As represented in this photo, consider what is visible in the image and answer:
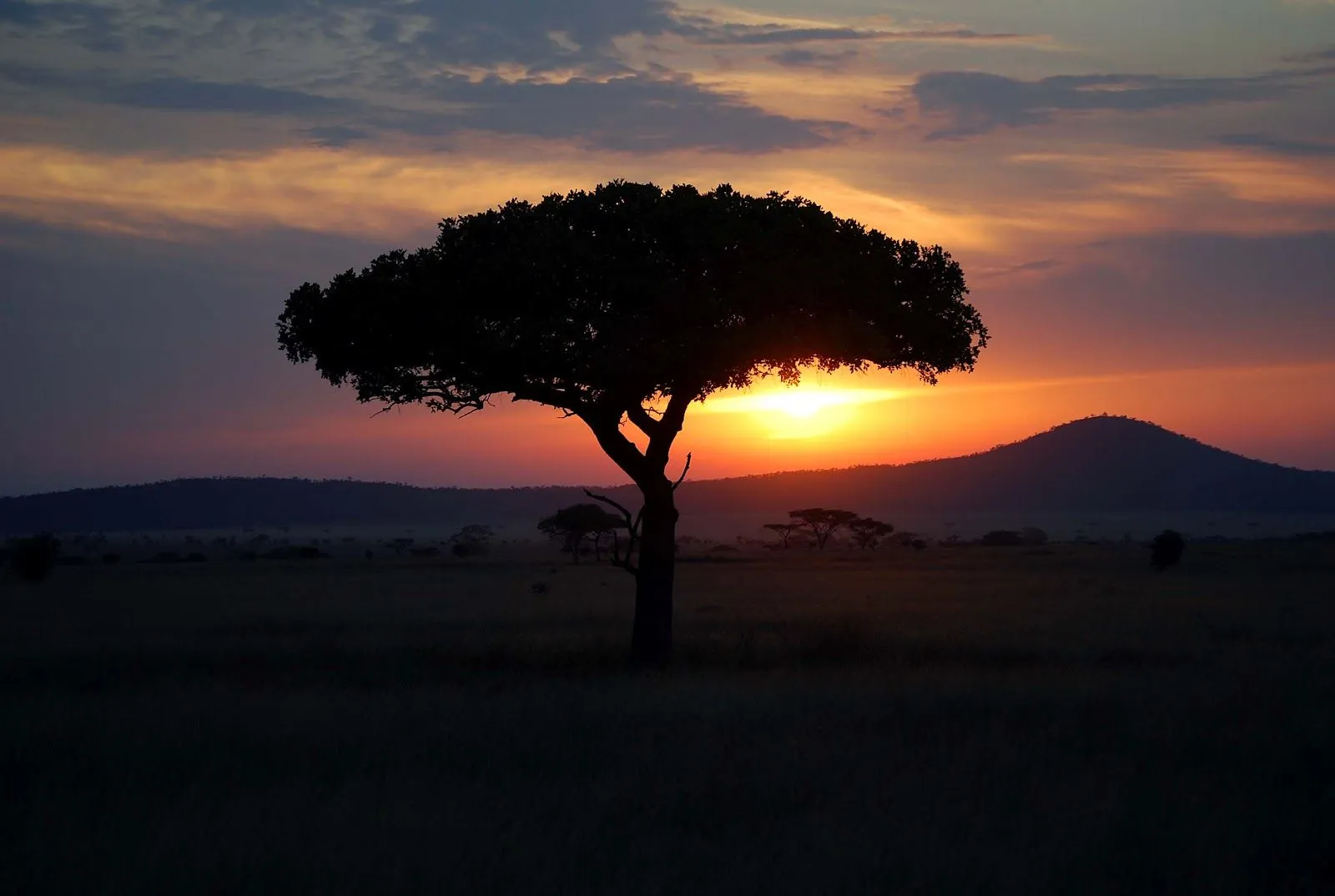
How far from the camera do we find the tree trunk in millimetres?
20281

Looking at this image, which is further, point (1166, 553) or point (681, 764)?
point (1166, 553)

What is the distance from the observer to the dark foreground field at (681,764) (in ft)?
30.0

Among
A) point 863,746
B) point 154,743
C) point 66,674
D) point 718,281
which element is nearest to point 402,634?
point 66,674

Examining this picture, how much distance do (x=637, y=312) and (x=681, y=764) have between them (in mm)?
8644

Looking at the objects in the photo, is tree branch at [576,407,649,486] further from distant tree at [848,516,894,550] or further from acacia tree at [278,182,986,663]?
distant tree at [848,516,894,550]

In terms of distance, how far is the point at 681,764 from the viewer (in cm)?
1235

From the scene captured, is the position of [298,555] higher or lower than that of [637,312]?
lower

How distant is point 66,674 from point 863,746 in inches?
530

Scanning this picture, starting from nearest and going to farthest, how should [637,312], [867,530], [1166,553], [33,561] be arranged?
[637,312] → [33,561] → [1166,553] → [867,530]

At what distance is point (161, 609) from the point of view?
3869 centimetres

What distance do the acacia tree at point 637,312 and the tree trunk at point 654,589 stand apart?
0.03 meters

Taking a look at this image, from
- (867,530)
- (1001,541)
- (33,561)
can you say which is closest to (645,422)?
(33,561)

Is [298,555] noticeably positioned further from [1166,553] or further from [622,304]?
[622,304]

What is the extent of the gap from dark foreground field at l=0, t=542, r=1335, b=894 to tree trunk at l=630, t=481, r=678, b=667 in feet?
1.82
